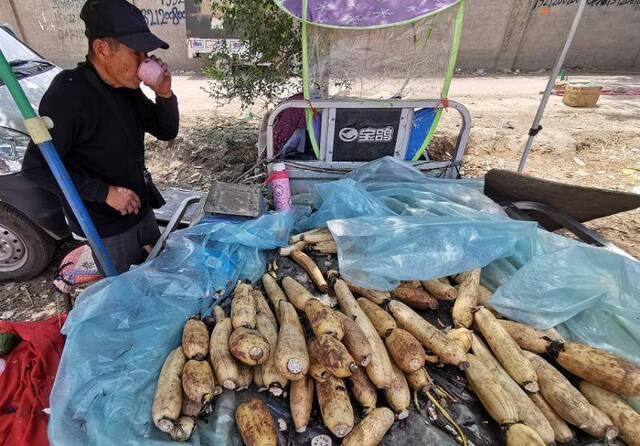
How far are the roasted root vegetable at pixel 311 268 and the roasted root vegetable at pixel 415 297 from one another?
0.38 metres

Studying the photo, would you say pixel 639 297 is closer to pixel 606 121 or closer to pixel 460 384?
pixel 460 384

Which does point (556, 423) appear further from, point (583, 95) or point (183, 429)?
point (583, 95)

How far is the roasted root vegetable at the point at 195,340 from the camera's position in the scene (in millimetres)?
1456

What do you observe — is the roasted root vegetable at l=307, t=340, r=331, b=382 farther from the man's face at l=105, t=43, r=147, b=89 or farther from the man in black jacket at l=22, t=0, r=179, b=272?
the man's face at l=105, t=43, r=147, b=89

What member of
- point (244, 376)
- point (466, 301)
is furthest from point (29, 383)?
point (466, 301)


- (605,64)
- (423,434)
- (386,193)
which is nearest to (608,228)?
(386,193)

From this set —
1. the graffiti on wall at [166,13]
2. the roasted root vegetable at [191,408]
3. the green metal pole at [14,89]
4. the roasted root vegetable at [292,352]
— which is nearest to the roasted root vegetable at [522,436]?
the roasted root vegetable at [292,352]

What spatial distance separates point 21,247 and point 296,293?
9.83 ft

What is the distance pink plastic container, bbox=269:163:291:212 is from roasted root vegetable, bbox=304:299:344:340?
1256 millimetres

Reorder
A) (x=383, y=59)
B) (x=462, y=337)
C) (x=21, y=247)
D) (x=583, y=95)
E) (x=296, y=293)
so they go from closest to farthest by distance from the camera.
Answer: (x=462, y=337)
(x=296, y=293)
(x=383, y=59)
(x=21, y=247)
(x=583, y=95)

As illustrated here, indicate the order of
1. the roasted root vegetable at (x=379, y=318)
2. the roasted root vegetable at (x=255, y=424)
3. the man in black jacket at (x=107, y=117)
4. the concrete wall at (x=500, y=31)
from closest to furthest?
the roasted root vegetable at (x=255, y=424), the roasted root vegetable at (x=379, y=318), the man in black jacket at (x=107, y=117), the concrete wall at (x=500, y=31)

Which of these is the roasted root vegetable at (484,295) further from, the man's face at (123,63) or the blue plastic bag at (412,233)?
the man's face at (123,63)

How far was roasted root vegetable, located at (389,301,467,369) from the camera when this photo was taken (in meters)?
1.48

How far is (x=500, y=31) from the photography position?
41.5 ft
